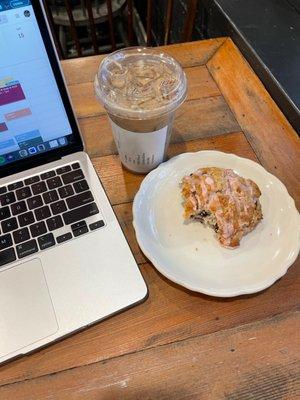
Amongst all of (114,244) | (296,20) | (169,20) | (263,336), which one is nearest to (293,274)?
(263,336)

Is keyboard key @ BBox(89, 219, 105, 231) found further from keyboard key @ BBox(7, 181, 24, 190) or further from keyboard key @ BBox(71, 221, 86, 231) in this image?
keyboard key @ BBox(7, 181, 24, 190)

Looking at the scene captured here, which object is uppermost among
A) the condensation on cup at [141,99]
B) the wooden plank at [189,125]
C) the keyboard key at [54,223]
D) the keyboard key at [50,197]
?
the condensation on cup at [141,99]

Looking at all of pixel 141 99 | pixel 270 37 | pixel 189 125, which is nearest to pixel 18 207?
pixel 141 99

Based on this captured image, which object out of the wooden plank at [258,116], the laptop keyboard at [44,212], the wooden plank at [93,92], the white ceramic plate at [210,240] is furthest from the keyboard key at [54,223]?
the wooden plank at [258,116]

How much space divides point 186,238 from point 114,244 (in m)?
0.11

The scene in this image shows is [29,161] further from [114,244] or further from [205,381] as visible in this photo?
[205,381]

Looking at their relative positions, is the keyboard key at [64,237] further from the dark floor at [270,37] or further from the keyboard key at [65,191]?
the dark floor at [270,37]

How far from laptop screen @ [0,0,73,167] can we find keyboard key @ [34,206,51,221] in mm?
96

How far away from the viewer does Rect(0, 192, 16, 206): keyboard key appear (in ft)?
1.67

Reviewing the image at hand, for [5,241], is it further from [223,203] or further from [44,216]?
[223,203]

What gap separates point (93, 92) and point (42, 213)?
312 mm

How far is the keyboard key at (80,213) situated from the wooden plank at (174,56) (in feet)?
1.18

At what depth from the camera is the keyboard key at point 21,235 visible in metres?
0.48

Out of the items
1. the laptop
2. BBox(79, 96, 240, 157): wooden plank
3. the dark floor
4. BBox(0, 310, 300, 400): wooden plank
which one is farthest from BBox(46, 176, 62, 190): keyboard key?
the dark floor
